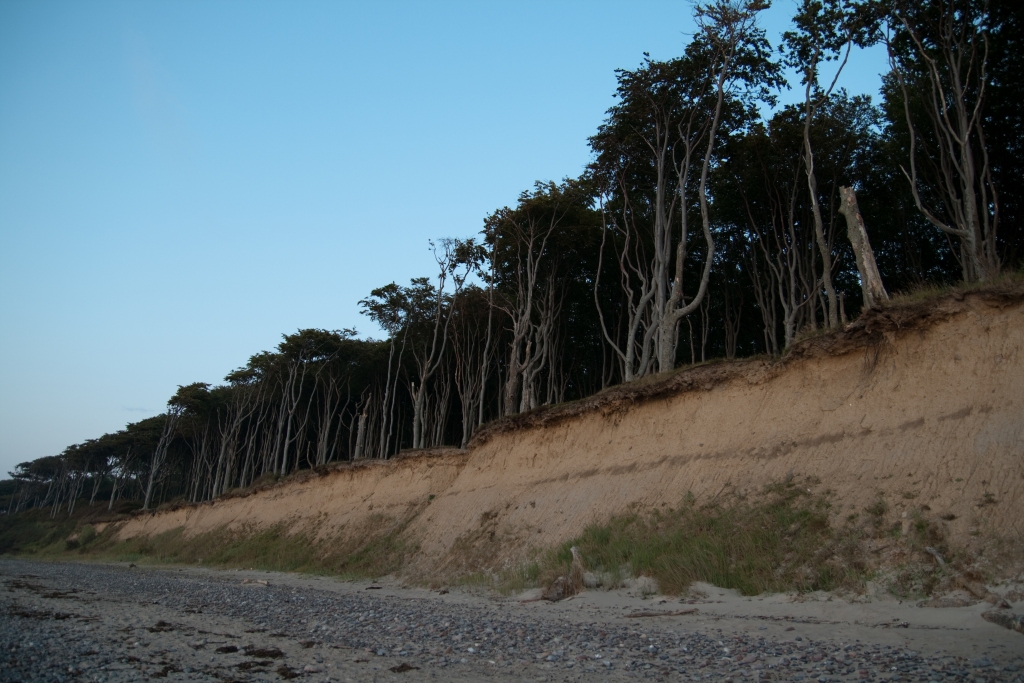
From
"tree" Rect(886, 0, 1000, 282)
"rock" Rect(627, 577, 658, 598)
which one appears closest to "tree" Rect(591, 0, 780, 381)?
"tree" Rect(886, 0, 1000, 282)

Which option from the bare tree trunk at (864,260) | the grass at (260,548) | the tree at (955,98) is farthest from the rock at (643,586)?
the tree at (955,98)

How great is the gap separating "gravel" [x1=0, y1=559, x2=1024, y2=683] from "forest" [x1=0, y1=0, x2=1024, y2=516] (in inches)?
404

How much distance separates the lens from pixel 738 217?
106 feet

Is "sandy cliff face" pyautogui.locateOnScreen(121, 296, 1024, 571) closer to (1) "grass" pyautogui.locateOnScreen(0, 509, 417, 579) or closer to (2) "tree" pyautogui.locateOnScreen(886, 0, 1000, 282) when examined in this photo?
(1) "grass" pyautogui.locateOnScreen(0, 509, 417, 579)

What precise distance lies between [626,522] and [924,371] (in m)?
7.64

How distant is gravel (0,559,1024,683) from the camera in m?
6.83

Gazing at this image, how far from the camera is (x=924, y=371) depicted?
1370 cm

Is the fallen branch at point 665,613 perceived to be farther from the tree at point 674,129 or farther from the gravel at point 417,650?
the tree at point 674,129

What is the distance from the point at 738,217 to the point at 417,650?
2885 cm

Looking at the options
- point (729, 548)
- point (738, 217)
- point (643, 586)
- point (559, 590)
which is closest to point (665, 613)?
point (643, 586)

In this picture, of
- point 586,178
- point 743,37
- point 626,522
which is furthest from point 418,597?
point 743,37

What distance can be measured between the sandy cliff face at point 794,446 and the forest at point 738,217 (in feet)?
5.82

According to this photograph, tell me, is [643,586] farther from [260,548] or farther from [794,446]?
[260,548]

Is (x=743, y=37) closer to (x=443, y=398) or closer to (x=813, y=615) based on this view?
(x=813, y=615)
